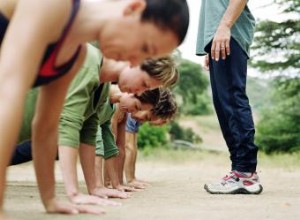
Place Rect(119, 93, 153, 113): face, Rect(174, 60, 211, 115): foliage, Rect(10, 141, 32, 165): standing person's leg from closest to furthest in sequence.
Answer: Rect(119, 93, 153, 113): face → Rect(10, 141, 32, 165): standing person's leg → Rect(174, 60, 211, 115): foliage

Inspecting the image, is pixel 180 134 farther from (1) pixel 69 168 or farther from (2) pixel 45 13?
(2) pixel 45 13

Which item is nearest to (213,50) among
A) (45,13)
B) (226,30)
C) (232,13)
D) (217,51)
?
(217,51)

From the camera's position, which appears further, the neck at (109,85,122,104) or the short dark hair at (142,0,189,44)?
the neck at (109,85,122,104)

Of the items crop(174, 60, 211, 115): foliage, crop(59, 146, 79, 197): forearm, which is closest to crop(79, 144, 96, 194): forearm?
crop(59, 146, 79, 197): forearm

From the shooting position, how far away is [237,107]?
3.64 m

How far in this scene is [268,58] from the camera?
1750 cm

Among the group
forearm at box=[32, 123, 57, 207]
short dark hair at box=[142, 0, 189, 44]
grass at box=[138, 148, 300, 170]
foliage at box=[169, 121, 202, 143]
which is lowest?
foliage at box=[169, 121, 202, 143]

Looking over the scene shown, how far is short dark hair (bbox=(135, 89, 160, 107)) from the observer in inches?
145

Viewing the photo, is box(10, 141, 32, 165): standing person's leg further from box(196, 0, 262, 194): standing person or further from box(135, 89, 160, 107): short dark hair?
box(196, 0, 262, 194): standing person

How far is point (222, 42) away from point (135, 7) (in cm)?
178

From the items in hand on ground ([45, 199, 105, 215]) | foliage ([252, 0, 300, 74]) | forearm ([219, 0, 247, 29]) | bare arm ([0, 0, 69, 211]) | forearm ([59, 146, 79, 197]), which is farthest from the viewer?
foliage ([252, 0, 300, 74])

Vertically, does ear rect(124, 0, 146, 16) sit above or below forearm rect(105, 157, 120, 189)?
above

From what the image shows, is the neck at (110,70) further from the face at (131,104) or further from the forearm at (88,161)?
the face at (131,104)

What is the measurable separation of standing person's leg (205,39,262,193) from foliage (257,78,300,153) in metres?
13.6
